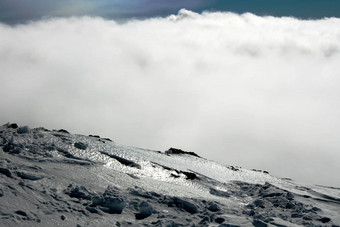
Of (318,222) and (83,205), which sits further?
(318,222)

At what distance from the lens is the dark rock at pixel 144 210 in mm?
11337

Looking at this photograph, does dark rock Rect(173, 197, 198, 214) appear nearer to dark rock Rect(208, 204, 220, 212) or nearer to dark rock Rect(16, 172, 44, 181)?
dark rock Rect(208, 204, 220, 212)

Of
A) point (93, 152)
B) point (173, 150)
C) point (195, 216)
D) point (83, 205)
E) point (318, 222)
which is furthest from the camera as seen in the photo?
point (173, 150)

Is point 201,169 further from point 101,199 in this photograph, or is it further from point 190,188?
point 101,199

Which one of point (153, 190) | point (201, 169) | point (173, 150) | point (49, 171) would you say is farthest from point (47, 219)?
point (173, 150)

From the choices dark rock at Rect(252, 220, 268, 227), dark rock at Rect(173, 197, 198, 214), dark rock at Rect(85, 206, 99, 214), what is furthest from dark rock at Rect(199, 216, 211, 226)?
dark rock at Rect(85, 206, 99, 214)

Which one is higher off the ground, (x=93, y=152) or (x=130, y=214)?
(x=93, y=152)

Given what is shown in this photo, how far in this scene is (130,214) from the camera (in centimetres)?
1138

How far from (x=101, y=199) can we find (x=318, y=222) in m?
7.78

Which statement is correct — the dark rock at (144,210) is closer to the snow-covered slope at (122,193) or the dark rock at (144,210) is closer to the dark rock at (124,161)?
the snow-covered slope at (122,193)

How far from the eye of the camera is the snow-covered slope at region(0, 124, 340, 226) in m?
10.5

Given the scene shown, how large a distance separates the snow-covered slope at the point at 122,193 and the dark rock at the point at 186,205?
34 mm

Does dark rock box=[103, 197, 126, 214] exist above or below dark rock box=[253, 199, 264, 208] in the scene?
below

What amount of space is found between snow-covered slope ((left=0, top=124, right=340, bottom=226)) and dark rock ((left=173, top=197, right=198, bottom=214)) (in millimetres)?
34
